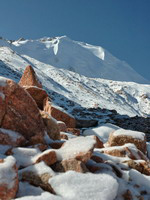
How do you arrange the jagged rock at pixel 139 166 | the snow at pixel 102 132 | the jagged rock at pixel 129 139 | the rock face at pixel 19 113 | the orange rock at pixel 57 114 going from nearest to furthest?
the rock face at pixel 19 113
the jagged rock at pixel 139 166
the jagged rock at pixel 129 139
the orange rock at pixel 57 114
the snow at pixel 102 132

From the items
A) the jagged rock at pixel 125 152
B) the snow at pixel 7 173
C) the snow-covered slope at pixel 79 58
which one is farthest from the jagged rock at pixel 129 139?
the snow-covered slope at pixel 79 58

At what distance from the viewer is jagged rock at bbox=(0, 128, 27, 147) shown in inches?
169

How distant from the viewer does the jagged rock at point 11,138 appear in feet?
14.1

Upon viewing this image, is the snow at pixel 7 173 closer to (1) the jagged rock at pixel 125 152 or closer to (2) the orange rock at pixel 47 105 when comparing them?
(1) the jagged rock at pixel 125 152

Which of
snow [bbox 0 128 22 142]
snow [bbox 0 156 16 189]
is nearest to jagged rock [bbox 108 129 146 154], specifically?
snow [bbox 0 128 22 142]

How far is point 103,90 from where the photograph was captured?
55344 millimetres

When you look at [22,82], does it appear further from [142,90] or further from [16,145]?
[142,90]

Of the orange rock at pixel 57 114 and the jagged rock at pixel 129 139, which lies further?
the orange rock at pixel 57 114

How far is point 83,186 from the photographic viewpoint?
333 cm

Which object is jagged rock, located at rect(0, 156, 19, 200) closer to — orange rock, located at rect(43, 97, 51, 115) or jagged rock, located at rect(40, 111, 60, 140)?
jagged rock, located at rect(40, 111, 60, 140)

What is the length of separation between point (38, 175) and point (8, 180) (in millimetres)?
586

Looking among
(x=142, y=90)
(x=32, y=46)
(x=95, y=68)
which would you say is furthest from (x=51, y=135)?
(x=32, y=46)

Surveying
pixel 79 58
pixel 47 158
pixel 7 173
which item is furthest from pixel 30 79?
pixel 79 58

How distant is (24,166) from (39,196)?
831 millimetres
